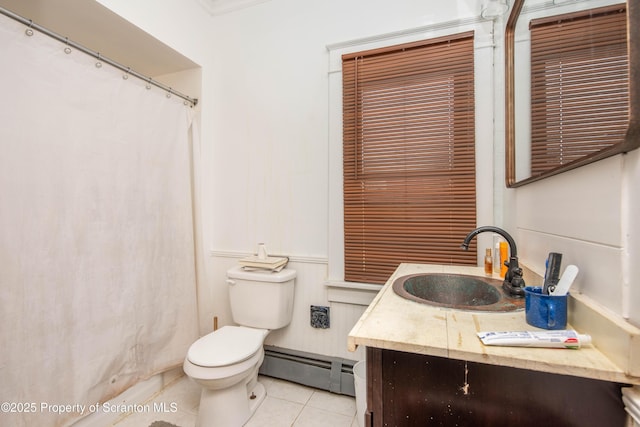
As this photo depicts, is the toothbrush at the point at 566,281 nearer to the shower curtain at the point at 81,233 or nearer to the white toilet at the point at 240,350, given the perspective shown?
the white toilet at the point at 240,350

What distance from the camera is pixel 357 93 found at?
5.35 feet

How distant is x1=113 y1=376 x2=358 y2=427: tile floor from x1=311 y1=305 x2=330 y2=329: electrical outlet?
0.38m

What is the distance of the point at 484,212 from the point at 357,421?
4.15 feet

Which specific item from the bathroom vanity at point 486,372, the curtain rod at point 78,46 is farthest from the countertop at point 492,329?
the curtain rod at point 78,46

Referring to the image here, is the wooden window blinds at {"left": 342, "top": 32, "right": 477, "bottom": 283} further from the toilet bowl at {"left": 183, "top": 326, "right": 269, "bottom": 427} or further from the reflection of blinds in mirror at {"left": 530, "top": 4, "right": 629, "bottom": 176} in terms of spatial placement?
the toilet bowl at {"left": 183, "top": 326, "right": 269, "bottom": 427}

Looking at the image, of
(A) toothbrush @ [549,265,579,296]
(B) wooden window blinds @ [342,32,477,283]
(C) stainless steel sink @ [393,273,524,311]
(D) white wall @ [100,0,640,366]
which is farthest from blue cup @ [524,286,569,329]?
(B) wooden window blinds @ [342,32,477,283]

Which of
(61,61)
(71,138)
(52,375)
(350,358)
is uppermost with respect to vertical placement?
(61,61)

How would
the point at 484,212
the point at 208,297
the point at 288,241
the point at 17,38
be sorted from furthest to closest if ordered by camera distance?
the point at 208,297, the point at 288,241, the point at 484,212, the point at 17,38

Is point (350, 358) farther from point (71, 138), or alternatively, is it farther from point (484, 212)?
point (71, 138)

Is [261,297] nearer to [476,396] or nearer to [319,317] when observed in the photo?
[319,317]

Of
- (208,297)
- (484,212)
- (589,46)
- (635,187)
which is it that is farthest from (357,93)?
(208,297)

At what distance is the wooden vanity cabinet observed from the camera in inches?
22.8

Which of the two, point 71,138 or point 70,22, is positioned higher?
point 70,22

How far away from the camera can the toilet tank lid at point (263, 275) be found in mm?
1666
